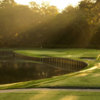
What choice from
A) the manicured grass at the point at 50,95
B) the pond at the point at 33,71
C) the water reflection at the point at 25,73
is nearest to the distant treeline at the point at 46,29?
the pond at the point at 33,71

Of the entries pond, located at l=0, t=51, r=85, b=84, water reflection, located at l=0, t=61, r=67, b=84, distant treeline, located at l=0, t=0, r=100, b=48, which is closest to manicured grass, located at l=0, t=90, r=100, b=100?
pond, located at l=0, t=51, r=85, b=84

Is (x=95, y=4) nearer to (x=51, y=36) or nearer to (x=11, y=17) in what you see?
(x=51, y=36)

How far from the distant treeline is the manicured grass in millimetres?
37789

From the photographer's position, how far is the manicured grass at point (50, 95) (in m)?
5.30

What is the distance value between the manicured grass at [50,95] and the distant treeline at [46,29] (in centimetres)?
3779

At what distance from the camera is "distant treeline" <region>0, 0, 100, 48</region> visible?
44.3 metres

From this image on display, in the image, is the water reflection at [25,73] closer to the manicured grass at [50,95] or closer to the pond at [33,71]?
the pond at [33,71]

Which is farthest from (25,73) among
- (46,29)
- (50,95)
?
(46,29)

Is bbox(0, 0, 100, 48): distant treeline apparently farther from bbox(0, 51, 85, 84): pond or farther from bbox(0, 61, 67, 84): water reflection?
bbox(0, 61, 67, 84): water reflection

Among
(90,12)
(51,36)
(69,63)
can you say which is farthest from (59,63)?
(51,36)

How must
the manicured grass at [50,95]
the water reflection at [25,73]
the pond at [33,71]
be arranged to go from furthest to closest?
the pond at [33,71], the water reflection at [25,73], the manicured grass at [50,95]

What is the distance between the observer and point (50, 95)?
18.1 feet

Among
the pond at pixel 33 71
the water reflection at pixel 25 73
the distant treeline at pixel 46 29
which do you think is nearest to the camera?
the water reflection at pixel 25 73

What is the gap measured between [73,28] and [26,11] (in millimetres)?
18186
